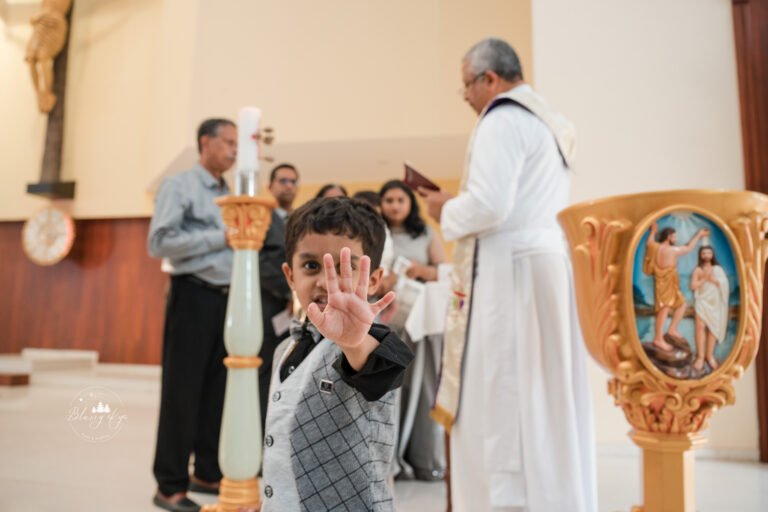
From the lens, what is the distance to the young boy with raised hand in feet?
2.88

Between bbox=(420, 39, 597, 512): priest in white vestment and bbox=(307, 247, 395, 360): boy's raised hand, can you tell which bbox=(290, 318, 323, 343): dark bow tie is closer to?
bbox=(307, 247, 395, 360): boy's raised hand

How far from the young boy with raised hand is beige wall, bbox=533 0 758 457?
2.95m

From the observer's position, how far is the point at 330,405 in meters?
0.93

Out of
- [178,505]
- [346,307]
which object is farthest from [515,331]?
[178,505]

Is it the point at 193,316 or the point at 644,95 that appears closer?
the point at 193,316

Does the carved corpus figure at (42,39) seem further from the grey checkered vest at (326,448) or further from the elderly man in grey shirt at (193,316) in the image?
the elderly man in grey shirt at (193,316)

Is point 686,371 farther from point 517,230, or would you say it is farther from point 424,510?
point 424,510

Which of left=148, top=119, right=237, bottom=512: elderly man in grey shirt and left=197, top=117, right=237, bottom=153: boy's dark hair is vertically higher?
left=197, top=117, right=237, bottom=153: boy's dark hair

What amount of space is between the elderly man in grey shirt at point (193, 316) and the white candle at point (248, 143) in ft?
1.98

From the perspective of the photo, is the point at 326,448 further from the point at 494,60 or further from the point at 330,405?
the point at 494,60

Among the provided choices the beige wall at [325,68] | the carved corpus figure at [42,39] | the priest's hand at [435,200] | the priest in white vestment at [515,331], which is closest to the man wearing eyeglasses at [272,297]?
the priest's hand at [435,200]

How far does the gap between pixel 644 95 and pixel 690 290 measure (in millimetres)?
2780

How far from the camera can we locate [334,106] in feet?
21.6

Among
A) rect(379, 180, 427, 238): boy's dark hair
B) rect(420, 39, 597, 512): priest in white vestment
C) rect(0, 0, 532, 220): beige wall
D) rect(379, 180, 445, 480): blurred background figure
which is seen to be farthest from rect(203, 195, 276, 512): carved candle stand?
rect(0, 0, 532, 220): beige wall
